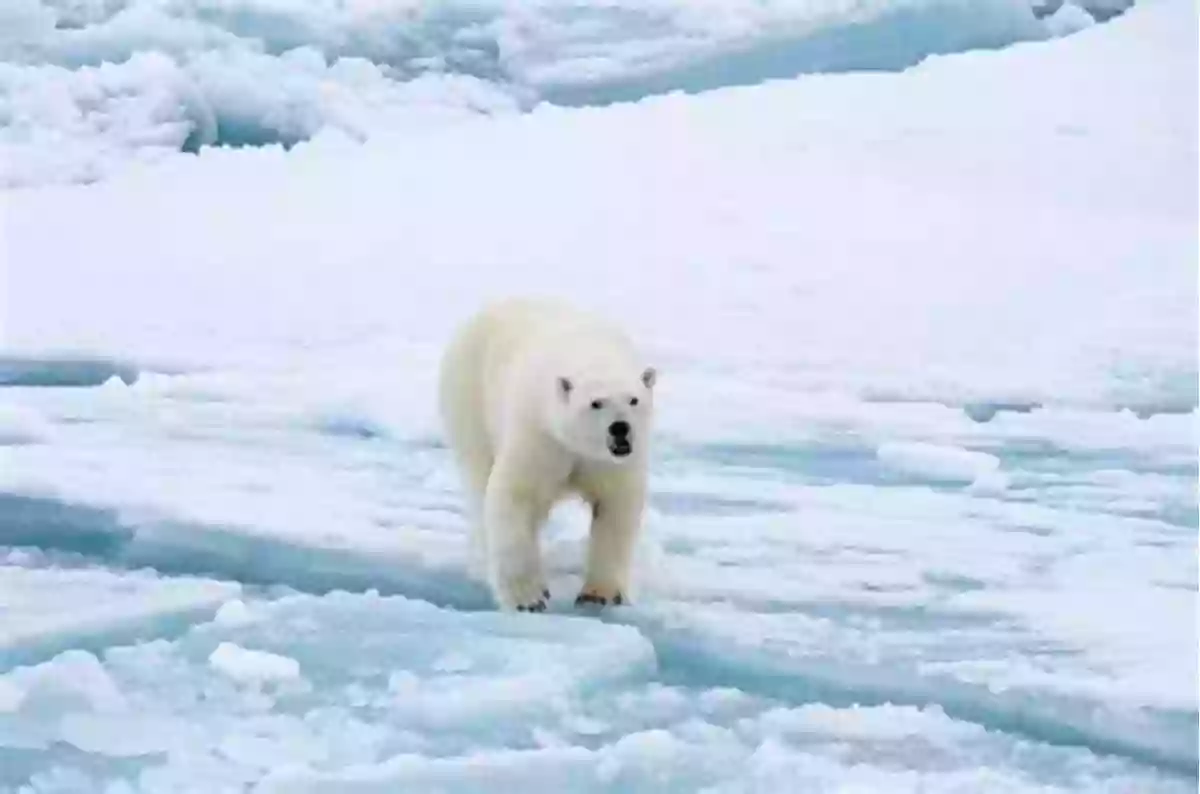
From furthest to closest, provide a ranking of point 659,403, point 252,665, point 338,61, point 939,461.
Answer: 1. point 338,61
2. point 659,403
3. point 939,461
4. point 252,665

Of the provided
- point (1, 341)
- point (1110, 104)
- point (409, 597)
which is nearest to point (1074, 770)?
point (409, 597)

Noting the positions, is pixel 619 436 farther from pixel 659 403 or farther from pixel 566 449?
pixel 659 403

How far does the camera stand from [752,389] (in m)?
3.99

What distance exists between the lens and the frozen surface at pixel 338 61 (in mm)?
4344

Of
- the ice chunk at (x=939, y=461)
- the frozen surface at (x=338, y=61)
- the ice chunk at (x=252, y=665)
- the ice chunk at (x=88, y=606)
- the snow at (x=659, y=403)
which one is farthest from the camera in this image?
the frozen surface at (x=338, y=61)

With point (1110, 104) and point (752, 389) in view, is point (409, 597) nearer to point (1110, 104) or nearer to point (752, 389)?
point (752, 389)

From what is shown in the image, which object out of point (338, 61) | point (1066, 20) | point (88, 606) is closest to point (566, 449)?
point (88, 606)

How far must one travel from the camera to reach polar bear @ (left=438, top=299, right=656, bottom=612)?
287 centimetres

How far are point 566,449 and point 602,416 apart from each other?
140 mm

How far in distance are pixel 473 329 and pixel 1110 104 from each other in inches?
72.1

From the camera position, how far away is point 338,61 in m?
4.40

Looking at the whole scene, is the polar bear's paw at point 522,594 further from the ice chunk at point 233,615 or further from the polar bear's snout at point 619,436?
the ice chunk at point 233,615

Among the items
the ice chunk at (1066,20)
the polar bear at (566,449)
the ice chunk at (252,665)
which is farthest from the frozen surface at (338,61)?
the ice chunk at (252,665)

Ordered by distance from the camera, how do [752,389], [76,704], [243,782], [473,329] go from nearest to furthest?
[243,782]
[76,704]
[473,329]
[752,389]
